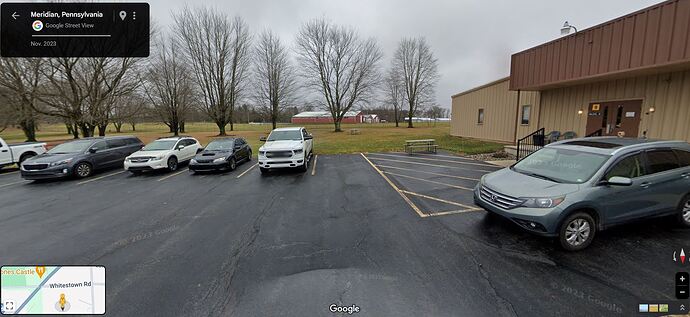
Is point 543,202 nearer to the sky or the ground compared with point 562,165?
nearer to the ground

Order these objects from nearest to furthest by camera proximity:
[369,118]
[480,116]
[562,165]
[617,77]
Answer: [562,165], [617,77], [480,116], [369,118]

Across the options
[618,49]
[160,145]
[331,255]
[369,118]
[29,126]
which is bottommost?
[331,255]

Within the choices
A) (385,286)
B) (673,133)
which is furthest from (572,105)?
(385,286)

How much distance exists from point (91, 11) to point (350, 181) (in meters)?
7.75

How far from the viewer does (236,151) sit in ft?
38.4

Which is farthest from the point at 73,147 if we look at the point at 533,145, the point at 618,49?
the point at 618,49

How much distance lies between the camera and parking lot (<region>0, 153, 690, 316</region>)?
111 inches

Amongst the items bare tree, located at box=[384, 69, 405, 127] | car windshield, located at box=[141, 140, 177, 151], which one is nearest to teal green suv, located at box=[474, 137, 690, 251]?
Answer: car windshield, located at box=[141, 140, 177, 151]

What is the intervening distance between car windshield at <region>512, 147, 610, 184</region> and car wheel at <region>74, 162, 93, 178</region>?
1444 cm

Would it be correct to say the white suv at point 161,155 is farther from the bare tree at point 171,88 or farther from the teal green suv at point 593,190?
the bare tree at point 171,88

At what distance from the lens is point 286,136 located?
1127cm

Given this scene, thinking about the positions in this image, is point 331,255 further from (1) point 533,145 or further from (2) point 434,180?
(1) point 533,145

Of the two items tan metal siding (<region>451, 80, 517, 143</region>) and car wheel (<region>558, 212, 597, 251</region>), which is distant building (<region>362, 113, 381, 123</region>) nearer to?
tan metal siding (<region>451, 80, 517, 143</region>)

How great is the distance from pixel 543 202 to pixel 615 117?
1006 cm
